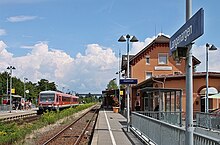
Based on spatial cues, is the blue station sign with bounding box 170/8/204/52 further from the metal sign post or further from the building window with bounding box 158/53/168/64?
the building window with bounding box 158/53/168/64

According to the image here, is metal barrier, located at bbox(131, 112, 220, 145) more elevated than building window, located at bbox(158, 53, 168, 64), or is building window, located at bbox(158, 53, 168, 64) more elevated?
building window, located at bbox(158, 53, 168, 64)

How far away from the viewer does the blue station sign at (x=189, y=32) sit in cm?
691

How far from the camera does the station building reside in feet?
81.3

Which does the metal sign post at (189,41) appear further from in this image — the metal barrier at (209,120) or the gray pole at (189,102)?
the metal barrier at (209,120)

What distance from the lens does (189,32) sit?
24.7 ft

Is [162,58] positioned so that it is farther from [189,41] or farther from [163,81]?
[189,41]

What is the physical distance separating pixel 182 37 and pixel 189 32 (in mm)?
504

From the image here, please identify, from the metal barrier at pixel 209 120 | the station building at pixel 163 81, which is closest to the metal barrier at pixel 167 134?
the station building at pixel 163 81

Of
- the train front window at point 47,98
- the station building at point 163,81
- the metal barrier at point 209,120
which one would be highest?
the station building at point 163,81

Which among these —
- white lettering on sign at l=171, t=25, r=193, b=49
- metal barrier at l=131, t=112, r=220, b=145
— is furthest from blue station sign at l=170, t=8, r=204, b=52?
metal barrier at l=131, t=112, r=220, b=145

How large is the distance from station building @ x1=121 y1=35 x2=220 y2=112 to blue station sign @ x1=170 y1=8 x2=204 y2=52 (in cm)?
43

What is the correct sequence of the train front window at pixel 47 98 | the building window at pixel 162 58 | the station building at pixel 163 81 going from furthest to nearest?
the building window at pixel 162 58 < the train front window at pixel 47 98 < the station building at pixel 163 81

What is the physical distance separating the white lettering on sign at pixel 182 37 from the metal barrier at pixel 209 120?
41.6 feet

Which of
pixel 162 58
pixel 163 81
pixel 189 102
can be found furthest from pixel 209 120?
pixel 162 58
